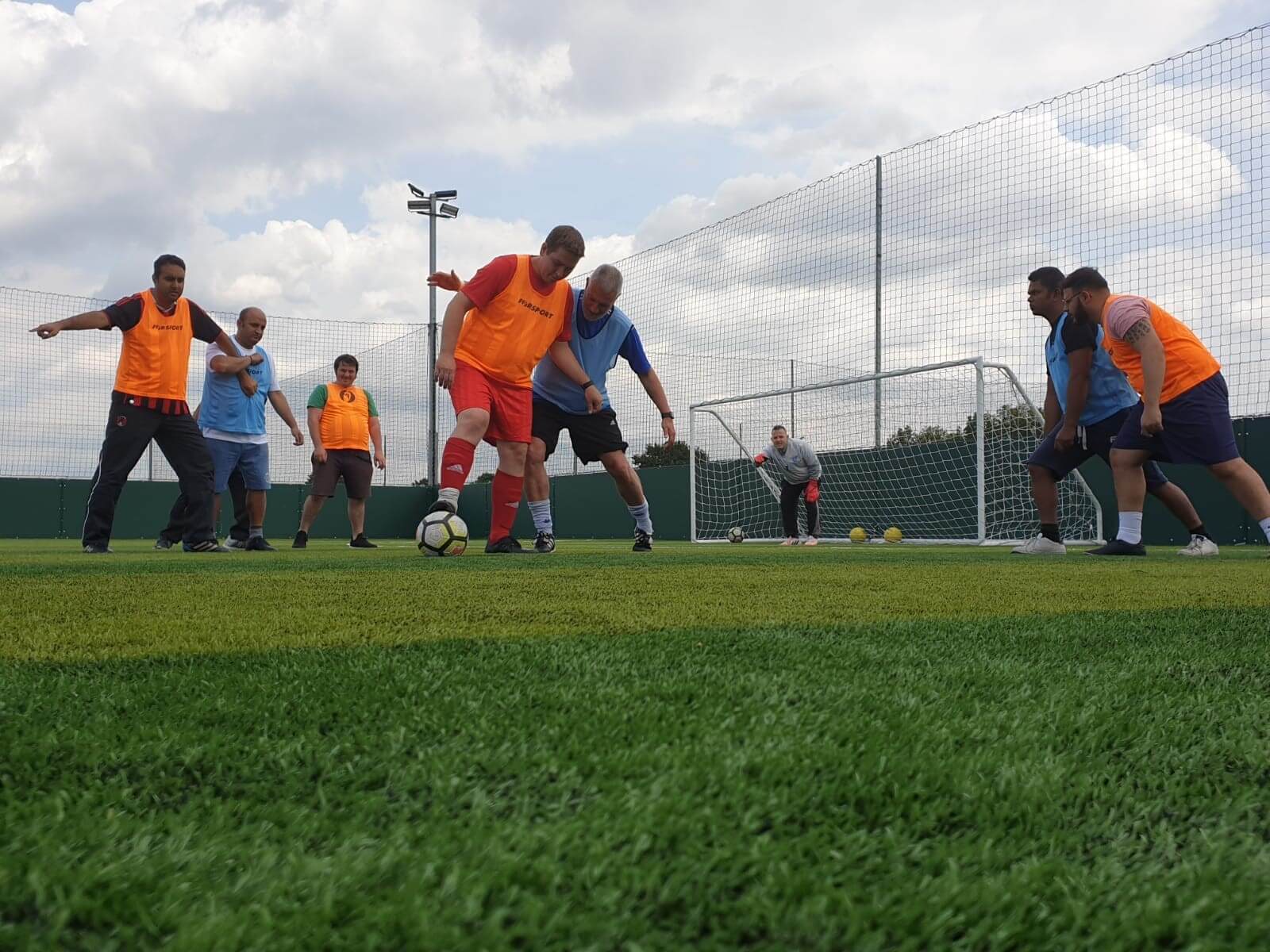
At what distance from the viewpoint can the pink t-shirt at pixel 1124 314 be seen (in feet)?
17.7

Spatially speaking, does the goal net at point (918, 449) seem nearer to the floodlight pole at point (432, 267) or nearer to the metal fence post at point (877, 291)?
the metal fence post at point (877, 291)

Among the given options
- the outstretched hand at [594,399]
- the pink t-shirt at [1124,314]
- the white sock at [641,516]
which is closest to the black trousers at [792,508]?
the white sock at [641,516]

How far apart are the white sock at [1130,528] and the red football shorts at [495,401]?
12.2 ft

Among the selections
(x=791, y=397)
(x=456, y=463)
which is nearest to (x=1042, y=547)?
(x=456, y=463)

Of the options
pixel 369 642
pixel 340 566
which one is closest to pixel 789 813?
pixel 369 642

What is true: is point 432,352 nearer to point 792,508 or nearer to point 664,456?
point 664,456

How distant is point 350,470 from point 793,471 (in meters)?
4.98

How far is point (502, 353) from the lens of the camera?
5793 mm

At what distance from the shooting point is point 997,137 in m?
9.91

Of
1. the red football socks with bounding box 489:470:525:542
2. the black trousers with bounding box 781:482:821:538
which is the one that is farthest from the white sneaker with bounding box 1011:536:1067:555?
the black trousers with bounding box 781:482:821:538

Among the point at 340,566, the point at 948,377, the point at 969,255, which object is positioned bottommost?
the point at 340,566

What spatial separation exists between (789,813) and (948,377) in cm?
1013

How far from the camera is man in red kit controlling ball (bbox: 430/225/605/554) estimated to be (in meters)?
5.58

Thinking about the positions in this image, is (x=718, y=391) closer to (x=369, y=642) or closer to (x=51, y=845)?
(x=369, y=642)
